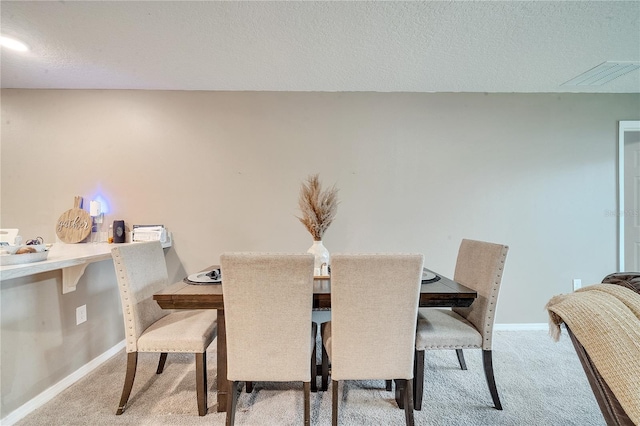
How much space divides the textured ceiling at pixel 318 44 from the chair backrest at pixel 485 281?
4.72 feet

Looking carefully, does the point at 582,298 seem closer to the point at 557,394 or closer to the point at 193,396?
the point at 557,394

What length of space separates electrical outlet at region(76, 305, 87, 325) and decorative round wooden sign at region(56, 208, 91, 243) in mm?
819

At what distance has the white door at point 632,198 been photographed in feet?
9.51

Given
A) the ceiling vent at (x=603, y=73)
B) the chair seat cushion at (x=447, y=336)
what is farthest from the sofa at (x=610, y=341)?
the ceiling vent at (x=603, y=73)

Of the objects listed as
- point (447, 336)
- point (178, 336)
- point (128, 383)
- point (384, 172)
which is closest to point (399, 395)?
point (447, 336)

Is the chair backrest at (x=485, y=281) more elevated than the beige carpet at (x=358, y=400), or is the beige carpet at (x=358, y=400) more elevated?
the chair backrest at (x=485, y=281)

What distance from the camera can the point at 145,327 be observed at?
1.73 m

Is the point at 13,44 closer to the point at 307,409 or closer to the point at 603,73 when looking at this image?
the point at 307,409

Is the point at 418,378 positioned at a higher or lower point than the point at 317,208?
lower

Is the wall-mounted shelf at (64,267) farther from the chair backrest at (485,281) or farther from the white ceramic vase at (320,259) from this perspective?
the chair backrest at (485,281)

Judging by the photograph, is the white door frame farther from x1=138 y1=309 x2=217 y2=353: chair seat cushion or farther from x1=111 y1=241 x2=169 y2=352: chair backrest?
x1=111 y1=241 x2=169 y2=352: chair backrest

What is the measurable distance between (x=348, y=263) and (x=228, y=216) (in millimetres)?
1801

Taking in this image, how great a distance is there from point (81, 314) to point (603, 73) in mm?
4606

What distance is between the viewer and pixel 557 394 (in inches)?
71.8
